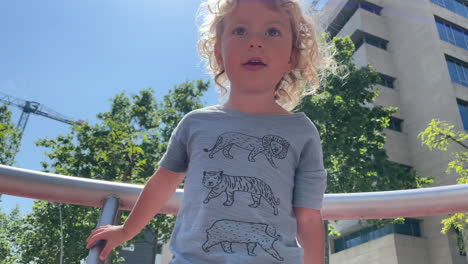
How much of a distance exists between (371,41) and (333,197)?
27.4m

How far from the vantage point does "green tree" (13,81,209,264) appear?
37.2ft

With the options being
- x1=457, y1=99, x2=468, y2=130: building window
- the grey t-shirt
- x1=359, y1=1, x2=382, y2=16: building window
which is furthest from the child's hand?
x1=359, y1=1, x2=382, y2=16: building window

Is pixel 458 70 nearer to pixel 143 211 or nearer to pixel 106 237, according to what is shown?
pixel 143 211

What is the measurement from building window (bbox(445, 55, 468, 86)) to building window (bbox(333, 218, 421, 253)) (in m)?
9.09

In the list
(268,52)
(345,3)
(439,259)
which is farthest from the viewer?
(345,3)

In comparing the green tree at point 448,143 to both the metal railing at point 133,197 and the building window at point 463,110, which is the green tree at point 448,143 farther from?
the building window at point 463,110

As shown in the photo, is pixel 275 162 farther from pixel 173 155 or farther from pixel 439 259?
pixel 439 259

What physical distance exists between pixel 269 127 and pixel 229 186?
0.27 m

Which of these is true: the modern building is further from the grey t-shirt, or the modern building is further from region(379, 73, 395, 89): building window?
the grey t-shirt

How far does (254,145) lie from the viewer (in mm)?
1098

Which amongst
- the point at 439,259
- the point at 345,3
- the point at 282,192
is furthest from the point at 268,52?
the point at 345,3

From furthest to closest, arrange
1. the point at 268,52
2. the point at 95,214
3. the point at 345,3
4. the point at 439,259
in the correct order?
the point at 345,3, the point at 439,259, the point at 95,214, the point at 268,52

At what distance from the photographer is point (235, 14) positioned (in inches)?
49.4

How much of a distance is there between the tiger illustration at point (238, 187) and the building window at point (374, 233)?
1975 centimetres
